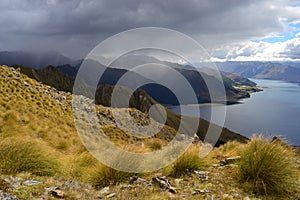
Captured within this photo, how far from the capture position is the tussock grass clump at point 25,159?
20.0ft

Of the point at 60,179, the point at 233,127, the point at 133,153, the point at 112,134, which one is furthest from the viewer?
the point at 233,127

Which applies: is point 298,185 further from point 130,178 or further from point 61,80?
point 61,80

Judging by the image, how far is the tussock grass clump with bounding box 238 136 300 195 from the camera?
623cm

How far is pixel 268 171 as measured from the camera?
21.2 feet

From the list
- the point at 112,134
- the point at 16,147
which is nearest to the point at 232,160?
the point at 16,147

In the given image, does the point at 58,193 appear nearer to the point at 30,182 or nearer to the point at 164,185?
the point at 30,182

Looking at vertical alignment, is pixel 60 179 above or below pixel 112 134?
above

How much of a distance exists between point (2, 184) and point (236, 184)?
5334 millimetres

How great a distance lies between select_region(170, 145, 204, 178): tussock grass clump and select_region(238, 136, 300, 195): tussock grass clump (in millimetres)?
1342

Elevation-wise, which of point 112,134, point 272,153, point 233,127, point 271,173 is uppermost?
point 272,153

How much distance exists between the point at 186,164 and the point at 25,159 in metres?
4.50

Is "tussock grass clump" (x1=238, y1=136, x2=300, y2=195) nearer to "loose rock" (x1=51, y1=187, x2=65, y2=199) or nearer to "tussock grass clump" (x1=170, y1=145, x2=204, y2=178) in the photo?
"tussock grass clump" (x1=170, y1=145, x2=204, y2=178)

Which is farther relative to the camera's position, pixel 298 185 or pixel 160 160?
pixel 160 160

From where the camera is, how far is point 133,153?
301 inches
